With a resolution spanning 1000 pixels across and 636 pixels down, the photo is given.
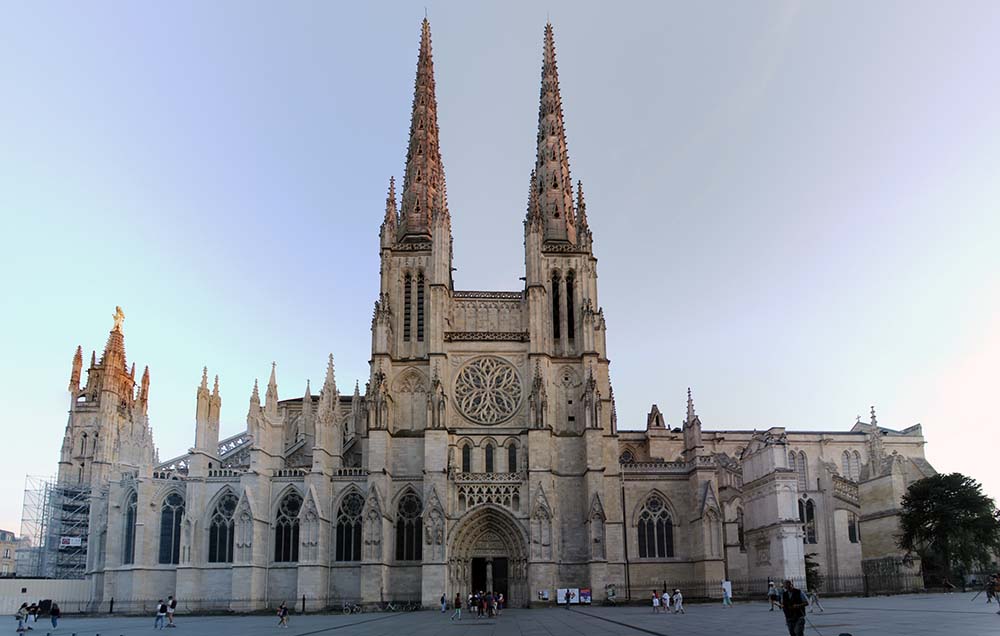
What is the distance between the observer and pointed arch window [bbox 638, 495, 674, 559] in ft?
167

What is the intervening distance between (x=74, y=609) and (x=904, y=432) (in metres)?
62.9

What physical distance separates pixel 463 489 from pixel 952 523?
1054 inches

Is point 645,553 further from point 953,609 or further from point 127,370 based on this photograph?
point 127,370

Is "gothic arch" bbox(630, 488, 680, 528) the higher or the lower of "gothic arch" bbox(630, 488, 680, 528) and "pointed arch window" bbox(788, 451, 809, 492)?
the lower

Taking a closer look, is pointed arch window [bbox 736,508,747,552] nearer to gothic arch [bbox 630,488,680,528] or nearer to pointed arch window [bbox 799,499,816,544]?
gothic arch [bbox 630,488,680,528]

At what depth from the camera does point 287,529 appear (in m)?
49.2

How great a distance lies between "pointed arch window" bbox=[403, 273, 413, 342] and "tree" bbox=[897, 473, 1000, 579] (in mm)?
30752

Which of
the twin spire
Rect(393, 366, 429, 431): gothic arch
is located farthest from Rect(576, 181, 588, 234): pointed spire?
Rect(393, 366, 429, 431): gothic arch

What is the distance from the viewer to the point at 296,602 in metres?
46.3

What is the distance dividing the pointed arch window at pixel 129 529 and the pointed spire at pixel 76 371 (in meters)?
29.9

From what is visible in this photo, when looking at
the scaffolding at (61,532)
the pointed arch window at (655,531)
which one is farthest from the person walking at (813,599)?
the scaffolding at (61,532)

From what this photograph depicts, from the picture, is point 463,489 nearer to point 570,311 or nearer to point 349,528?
point 349,528

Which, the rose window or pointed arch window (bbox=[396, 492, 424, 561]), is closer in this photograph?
A: pointed arch window (bbox=[396, 492, 424, 561])

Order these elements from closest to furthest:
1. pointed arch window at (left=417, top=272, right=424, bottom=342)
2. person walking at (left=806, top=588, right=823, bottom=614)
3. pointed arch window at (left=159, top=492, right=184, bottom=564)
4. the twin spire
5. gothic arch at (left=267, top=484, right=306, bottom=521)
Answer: person walking at (left=806, top=588, right=823, bottom=614) → gothic arch at (left=267, top=484, right=306, bottom=521) → pointed arch window at (left=159, top=492, right=184, bottom=564) → pointed arch window at (left=417, top=272, right=424, bottom=342) → the twin spire
